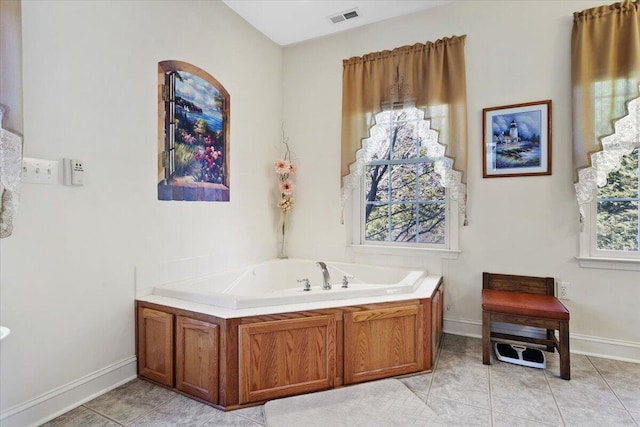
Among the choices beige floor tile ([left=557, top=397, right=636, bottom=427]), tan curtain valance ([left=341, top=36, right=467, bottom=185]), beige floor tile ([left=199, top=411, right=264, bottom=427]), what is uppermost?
tan curtain valance ([left=341, top=36, right=467, bottom=185])

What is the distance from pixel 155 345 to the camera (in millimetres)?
2119

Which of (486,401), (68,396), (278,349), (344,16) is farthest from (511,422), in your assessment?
(344,16)

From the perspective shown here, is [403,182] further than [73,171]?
Yes

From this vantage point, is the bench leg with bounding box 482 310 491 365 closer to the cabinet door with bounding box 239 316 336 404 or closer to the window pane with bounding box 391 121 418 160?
the cabinet door with bounding box 239 316 336 404

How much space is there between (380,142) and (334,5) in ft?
4.16

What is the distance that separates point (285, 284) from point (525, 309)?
2110 millimetres

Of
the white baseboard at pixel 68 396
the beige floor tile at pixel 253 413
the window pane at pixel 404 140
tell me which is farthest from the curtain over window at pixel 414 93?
the white baseboard at pixel 68 396

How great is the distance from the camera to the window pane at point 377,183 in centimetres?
321

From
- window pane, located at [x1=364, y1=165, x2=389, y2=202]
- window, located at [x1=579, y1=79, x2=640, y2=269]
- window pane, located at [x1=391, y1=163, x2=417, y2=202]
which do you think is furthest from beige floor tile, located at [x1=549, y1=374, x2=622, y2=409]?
window pane, located at [x1=364, y1=165, x2=389, y2=202]

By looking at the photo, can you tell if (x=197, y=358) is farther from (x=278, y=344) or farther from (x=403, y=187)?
(x=403, y=187)

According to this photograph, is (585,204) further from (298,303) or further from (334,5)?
(334,5)

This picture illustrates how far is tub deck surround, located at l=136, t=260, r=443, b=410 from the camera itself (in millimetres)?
1859

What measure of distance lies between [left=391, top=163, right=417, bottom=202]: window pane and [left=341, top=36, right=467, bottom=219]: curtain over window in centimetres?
30

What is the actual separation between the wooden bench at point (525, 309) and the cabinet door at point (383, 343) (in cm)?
53
